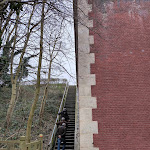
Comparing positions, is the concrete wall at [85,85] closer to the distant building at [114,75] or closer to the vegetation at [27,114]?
the distant building at [114,75]

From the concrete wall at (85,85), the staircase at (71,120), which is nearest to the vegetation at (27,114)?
the staircase at (71,120)

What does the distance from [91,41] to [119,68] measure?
1073 millimetres

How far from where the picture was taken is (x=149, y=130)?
14.0 ft

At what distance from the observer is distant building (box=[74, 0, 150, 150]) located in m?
4.21

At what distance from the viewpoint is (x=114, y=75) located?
4625 millimetres

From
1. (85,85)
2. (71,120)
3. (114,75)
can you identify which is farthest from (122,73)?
(71,120)

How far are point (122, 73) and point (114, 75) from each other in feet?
0.75

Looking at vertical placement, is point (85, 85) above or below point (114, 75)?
below

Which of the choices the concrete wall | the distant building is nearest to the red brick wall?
the distant building

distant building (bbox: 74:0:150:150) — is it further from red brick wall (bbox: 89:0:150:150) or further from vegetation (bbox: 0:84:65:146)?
vegetation (bbox: 0:84:65:146)

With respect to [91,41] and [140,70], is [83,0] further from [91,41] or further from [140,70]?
[140,70]

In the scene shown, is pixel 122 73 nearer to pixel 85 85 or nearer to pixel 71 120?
pixel 85 85

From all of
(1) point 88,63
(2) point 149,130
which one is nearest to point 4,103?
(1) point 88,63

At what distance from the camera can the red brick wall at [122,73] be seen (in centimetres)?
422
